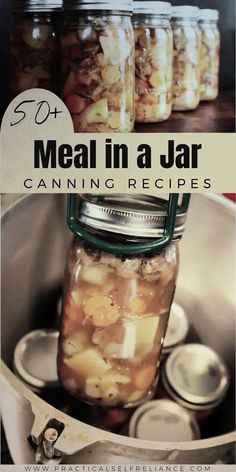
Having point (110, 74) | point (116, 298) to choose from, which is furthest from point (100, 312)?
point (110, 74)

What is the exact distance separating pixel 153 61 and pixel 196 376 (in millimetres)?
332

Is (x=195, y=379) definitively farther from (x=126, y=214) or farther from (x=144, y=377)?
(x=126, y=214)

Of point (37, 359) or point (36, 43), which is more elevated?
point (36, 43)

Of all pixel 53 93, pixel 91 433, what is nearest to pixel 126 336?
pixel 91 433

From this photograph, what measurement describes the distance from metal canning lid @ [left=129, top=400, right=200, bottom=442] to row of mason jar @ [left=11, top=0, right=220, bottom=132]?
0.96 ft

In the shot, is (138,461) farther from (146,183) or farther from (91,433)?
(146,183)

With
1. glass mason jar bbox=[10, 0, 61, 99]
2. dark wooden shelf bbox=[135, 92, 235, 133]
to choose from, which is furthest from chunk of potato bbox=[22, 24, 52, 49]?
dark wooden shelf bbox=[135, 92, 235, 133]

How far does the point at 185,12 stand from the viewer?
721 millimetres

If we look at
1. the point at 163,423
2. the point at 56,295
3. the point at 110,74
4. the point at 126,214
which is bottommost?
the point at 163,423

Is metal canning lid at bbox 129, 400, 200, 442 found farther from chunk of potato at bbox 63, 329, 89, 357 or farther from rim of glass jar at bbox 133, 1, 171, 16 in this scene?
rim of glass jar at bbox 133, 1, 171, 16

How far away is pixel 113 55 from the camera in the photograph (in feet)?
2.29

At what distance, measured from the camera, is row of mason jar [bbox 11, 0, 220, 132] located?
698 millimetres

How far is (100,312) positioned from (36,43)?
10.8 inches

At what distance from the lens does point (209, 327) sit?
79 cm
